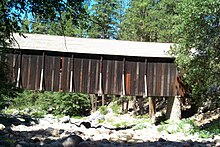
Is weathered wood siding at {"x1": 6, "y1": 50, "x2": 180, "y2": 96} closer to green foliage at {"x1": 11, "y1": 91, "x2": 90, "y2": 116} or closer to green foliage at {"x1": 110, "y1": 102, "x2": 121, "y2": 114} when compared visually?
green foliage at {"x1": 11, "y1": 91, "x2": 90, "y2": 116}

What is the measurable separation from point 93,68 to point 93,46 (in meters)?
1.08

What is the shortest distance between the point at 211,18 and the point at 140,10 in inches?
552

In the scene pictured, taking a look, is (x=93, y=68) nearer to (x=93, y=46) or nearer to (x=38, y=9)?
(x=93, y=46)

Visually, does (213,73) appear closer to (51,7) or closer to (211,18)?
(211,18)

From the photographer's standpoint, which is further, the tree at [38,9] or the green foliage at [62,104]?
the green foliage at [62,104]

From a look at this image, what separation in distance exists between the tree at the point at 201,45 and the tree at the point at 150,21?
→ 9293 mm

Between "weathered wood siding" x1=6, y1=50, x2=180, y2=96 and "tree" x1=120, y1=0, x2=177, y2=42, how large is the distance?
20.6 feet

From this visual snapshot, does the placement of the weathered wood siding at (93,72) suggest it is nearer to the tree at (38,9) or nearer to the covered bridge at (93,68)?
the covered bridge at (93,68)

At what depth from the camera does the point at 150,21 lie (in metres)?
23.1

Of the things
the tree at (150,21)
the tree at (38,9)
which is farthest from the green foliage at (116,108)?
the tree at (38,9)

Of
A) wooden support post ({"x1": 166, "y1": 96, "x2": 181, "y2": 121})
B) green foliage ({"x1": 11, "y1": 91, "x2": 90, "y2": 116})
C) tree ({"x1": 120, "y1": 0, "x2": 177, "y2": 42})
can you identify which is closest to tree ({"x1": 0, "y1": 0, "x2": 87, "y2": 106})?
wooden support post ({"x1": 166, "y1": 96, "x2": 181, "y2": 121})

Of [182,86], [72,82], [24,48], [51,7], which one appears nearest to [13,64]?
[24,48]

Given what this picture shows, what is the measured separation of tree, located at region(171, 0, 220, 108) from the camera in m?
10.7

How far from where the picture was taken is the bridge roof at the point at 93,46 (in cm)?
1524
